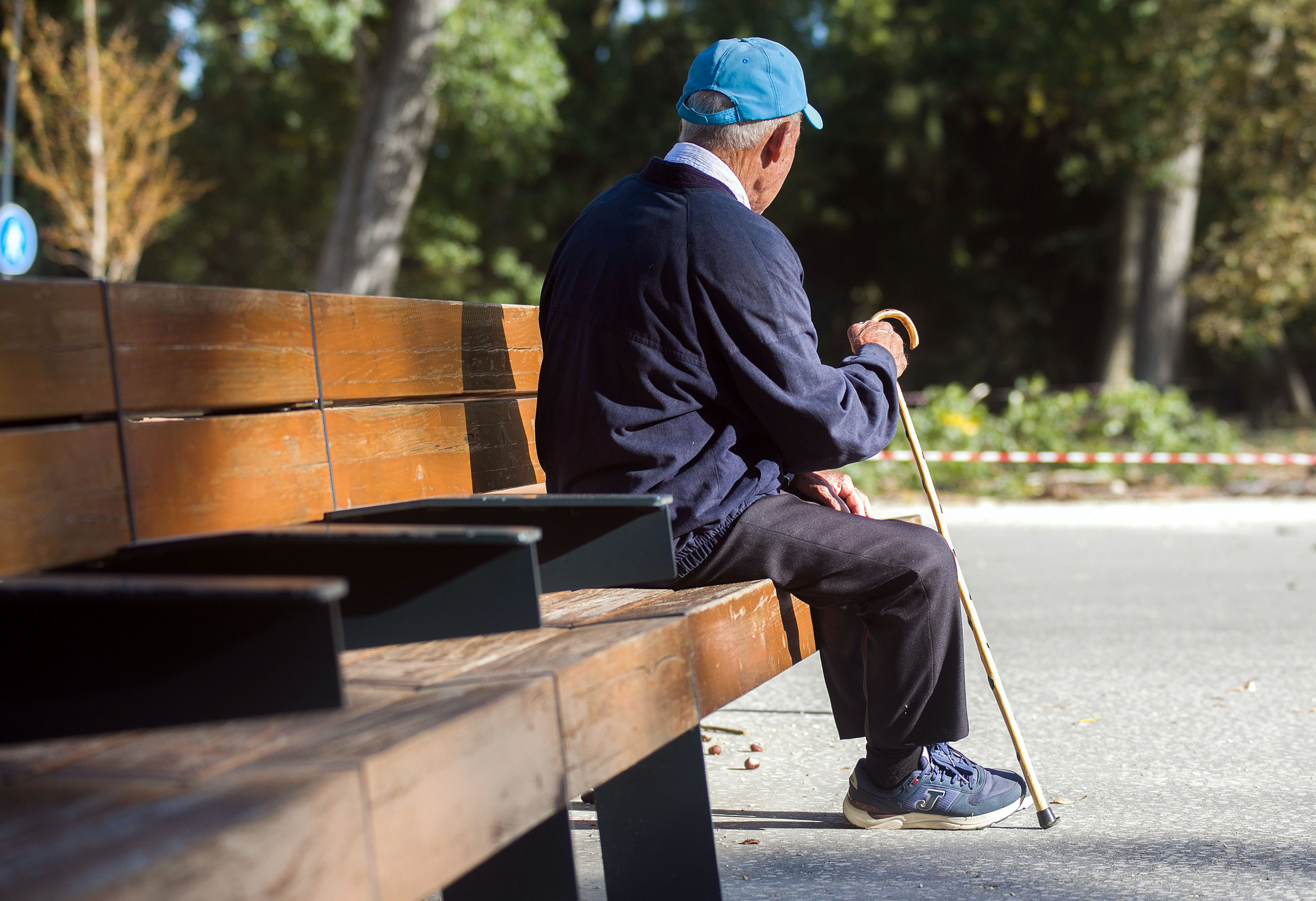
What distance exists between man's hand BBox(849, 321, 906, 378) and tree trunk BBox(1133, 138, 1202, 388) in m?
15.8

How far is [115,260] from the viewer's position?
19094 mm

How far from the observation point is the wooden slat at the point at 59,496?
1.83 metres

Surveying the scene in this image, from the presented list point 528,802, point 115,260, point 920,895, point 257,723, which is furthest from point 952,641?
point 115,260

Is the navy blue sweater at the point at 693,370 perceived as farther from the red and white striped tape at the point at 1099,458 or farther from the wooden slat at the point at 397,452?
the red and white striped tape at the point at 1099,458

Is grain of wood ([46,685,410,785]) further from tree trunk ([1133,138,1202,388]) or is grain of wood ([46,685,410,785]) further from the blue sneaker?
tree trunk ([1133,138,1202,388])

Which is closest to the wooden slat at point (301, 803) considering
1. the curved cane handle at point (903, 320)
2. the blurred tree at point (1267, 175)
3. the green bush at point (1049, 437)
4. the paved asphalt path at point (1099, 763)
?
the paved asphalt path at point (1099, 763)

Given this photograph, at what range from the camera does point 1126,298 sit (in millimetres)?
19047

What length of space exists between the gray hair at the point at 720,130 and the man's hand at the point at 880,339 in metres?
0.50

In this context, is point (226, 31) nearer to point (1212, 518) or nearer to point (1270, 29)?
point (1270, 29)

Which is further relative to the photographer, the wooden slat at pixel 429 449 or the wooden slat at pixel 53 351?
the wooden slat at pixel 429 449

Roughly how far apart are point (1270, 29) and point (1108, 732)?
1297 cm

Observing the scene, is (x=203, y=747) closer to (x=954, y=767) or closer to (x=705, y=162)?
(x=705, y=162)

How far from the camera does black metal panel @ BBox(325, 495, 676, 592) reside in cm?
222

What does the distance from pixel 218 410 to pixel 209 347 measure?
0.13 metres
